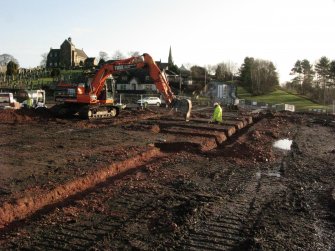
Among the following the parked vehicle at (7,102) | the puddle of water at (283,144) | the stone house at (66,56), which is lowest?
the puddle of water at (283,144)

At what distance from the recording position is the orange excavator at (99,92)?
24.1 metres

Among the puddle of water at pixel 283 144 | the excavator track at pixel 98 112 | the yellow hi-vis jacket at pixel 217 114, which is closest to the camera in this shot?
the puddle of water at pixel 283 144

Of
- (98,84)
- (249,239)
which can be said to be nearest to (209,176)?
(249,239)

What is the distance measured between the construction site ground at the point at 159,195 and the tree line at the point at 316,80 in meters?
63.4

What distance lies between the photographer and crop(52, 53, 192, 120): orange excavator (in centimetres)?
2412

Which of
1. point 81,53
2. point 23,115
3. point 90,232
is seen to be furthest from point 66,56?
point 90,232

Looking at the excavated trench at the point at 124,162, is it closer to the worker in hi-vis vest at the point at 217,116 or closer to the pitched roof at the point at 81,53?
the worker in hi-vis vest at the point at 217,116

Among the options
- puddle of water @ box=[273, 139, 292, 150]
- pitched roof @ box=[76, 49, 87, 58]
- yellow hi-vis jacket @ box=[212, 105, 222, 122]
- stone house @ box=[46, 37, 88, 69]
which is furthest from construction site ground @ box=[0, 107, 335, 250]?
pitched roof @ box=[76, 49, 87, 58]

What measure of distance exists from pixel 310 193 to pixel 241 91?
85018mm

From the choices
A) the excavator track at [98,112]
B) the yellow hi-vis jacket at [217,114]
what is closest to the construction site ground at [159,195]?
the excavator track at [98,112]

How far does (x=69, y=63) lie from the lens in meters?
111

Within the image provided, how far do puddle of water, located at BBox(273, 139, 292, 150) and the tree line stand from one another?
5575cm

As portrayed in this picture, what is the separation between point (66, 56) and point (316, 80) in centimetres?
6783

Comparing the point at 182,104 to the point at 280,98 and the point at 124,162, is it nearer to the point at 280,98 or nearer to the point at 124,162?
the point at 124,162
